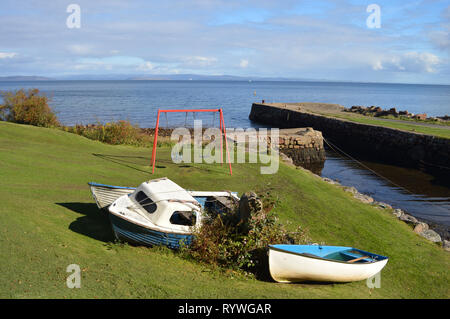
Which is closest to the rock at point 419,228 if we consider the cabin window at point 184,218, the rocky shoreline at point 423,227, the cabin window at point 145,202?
the rocky shoreline at point 423,227

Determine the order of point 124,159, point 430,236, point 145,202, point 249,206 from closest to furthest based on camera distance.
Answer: point 249,206 → point 145,202 → point 430,236 → point 124,159

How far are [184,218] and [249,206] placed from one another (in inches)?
79.1

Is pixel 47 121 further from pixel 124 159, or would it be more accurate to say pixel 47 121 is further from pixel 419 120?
pixel 419 120

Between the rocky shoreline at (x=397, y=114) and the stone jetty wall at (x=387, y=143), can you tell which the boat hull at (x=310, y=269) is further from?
the rocky shoreline at (x=397, y=114)

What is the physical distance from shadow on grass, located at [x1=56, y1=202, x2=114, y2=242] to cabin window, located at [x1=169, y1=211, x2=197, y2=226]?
6.13 ft

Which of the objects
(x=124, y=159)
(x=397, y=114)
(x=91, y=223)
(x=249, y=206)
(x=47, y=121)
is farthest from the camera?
(x=397, y=114)

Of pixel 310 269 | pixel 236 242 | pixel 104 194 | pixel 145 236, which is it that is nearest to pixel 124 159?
pixel 104 194

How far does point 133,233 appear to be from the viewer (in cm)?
989

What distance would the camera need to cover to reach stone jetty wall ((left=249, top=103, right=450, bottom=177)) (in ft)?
103

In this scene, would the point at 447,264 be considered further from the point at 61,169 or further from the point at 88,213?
the point at 61,169

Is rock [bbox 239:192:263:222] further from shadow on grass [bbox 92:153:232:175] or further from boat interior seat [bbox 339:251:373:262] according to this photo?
shadow on grass [bbox 92:153:232:175]

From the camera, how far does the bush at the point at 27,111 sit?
29.5 meters

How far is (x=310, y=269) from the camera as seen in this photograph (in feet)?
29.6
